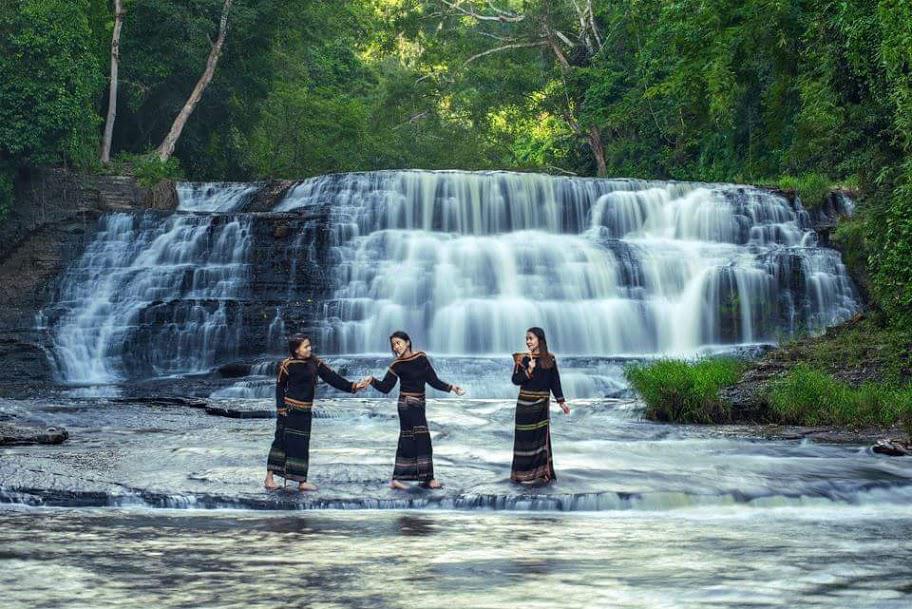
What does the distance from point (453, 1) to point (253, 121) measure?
1270 centimetres

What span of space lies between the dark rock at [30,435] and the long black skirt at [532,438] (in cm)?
657

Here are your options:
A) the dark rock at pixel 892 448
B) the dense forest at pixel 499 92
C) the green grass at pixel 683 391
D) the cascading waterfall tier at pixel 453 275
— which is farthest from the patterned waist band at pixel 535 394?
the cascading waterfall tier at pixel 453 275

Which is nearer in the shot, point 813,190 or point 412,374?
point 412,374

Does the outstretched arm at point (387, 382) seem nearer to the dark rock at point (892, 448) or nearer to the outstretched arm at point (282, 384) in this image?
the outstretched arm at point (282, 384)

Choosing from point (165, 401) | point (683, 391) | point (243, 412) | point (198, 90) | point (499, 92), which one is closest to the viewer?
point (683, 391)

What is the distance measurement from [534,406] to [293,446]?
7.72 feet

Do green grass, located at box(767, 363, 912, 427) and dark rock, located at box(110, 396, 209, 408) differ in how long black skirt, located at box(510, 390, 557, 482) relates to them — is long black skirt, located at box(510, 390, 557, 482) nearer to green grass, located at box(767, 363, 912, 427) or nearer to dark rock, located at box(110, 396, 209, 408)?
green grass, located at box(767, 363, 912, 427)

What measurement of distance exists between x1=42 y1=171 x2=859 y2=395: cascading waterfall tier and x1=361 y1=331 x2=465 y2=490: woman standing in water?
1614 cm

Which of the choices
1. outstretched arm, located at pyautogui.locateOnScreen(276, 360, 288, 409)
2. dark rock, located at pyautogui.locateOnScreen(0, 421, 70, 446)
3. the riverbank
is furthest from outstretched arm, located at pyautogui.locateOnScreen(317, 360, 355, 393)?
the riverbank

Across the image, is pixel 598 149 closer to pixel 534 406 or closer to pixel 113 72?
pixel 113 72

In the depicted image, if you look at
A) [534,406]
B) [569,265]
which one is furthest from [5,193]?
[534,406]

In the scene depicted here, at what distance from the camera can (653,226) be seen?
34.7m

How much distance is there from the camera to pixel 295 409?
40.1ft

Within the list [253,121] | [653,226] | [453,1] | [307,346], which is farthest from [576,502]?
[453,1]
